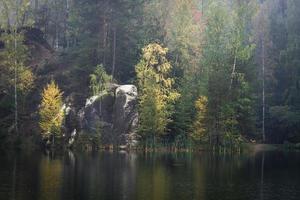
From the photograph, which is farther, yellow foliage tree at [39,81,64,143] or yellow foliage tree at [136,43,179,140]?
yellow foliage tree at [136,43,179,140]

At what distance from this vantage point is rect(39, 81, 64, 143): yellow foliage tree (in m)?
59.7

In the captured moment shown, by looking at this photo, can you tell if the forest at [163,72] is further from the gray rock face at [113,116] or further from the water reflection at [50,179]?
the water reflection at [50,179]

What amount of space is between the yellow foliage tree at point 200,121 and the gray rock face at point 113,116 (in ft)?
23.7

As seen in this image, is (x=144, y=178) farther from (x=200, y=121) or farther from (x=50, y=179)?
(x=200, y=121)

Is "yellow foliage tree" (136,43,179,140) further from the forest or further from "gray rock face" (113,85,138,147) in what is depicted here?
"gray rock face" (113,85,138,147)

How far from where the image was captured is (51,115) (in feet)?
198

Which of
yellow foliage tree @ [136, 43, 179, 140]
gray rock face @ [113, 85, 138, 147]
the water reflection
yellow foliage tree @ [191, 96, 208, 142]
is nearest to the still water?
the water reflection

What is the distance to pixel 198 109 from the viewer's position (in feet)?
205

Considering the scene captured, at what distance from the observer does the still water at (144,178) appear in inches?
1128

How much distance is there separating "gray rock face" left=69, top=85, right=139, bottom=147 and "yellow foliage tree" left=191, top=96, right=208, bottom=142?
7.22 metres

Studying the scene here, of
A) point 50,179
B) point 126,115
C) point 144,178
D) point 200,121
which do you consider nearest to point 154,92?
point 126,115

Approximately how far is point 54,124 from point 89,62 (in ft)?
44.0

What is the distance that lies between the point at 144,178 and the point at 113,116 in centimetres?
2948

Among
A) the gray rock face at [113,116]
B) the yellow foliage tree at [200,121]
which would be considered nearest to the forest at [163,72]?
the yellow foliage tree at [200,121]
